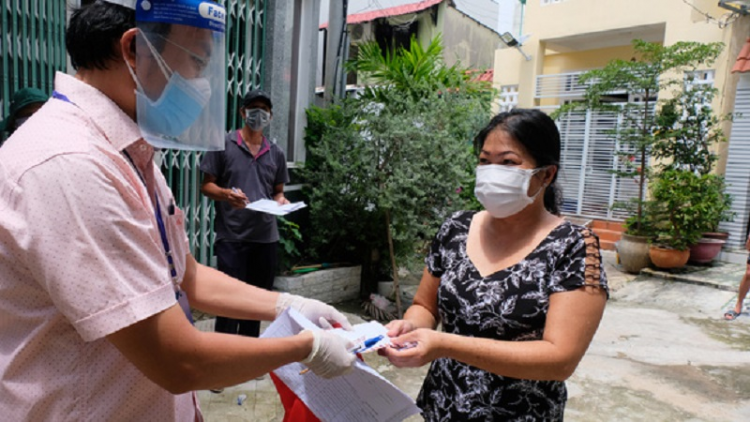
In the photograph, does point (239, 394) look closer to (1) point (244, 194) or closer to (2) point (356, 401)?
(1) point (244, 194)

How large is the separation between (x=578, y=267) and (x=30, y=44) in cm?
365

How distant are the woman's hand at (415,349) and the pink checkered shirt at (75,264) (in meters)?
0.59

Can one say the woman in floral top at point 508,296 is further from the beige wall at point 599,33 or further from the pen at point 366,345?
the beige wall at point 599,33

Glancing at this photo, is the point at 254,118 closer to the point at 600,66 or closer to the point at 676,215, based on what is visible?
the point at 676,215

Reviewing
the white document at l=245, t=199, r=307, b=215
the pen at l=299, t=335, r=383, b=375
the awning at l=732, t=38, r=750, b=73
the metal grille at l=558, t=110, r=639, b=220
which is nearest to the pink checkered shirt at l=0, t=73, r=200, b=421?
the pen at l=299, t=335, r=383, b=375

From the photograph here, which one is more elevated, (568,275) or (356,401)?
(568,275)

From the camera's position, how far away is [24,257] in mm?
872

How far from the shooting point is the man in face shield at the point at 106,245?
85 cm

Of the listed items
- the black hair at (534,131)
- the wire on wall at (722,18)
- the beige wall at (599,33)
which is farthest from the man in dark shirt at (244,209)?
the wire on wall at (722,18)

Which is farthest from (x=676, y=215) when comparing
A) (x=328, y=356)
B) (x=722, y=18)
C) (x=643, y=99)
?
(x=328, y=356)

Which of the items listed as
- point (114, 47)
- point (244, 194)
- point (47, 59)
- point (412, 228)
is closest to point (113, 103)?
point (114, 47)

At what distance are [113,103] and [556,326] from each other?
3.89ft

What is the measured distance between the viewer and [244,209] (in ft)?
11.7

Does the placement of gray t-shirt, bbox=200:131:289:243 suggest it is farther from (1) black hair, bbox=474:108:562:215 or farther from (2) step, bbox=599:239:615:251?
(2) step, bbox=599:239:615:251
